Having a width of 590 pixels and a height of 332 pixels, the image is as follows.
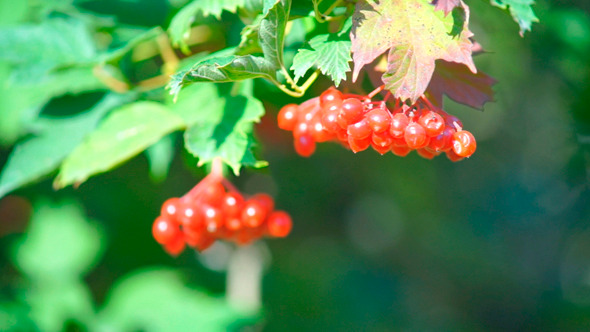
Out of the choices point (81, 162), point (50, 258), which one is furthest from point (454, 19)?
point (50, 258)

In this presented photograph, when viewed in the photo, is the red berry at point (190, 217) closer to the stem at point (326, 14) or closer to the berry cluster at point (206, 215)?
the berry cluster at point (206, 215)

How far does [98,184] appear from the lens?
195 cm

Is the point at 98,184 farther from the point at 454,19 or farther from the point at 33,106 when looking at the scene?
the point at 454,19

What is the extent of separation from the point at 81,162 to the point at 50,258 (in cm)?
101

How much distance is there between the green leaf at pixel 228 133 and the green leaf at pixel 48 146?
1.16 feet

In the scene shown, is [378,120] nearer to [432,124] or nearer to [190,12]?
[432,124]

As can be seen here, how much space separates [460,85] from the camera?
928mm

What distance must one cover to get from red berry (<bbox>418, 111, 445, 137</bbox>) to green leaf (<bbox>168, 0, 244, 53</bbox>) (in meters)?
0.40

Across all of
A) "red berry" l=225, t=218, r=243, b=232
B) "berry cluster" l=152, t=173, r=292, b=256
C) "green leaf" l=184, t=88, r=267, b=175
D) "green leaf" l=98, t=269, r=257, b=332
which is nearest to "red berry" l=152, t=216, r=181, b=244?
"berry cluster" l=152, t=173, r=292, b=256

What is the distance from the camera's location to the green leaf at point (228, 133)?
97 cm

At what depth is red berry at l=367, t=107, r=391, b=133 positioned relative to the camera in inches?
30.5

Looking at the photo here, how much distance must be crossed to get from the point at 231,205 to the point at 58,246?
120 centimetres

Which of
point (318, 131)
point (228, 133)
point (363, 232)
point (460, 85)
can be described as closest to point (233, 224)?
point (228, 133)

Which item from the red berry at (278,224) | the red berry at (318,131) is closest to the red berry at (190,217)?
the red berry at (278,224)
